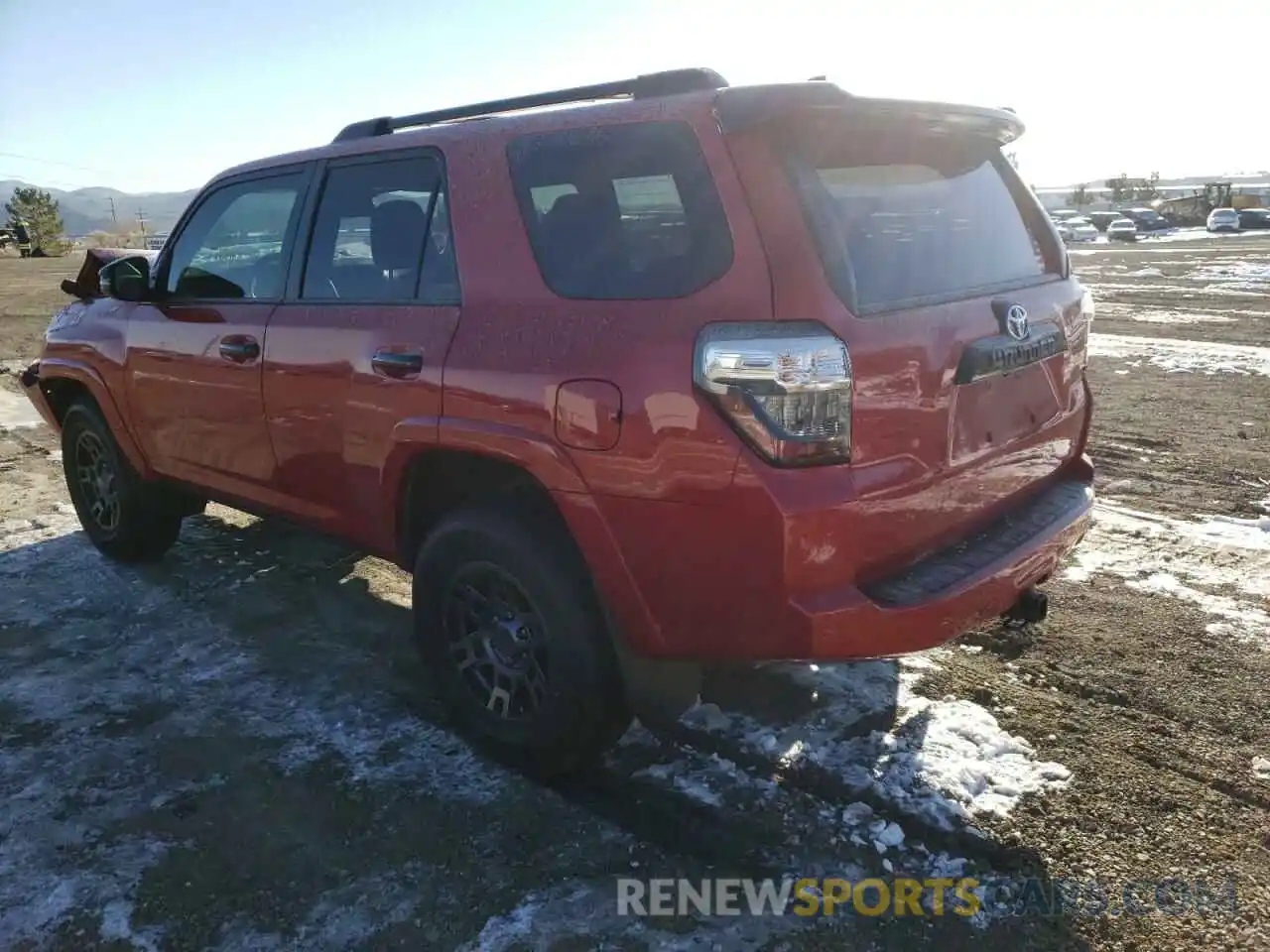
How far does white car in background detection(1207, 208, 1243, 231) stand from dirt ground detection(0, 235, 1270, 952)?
5095 centimetres

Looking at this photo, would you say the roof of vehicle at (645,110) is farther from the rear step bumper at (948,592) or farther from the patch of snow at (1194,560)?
the patch of snow at (1194,560)

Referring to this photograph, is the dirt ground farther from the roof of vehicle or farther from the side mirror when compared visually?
the roof of vehicle

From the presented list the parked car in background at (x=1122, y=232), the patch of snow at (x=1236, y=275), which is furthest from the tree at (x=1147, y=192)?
the patch of snow at (x=1236, y=275)

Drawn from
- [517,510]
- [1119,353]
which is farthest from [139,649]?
[1119,353]

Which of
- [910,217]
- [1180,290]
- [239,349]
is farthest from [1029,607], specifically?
[1180,290]

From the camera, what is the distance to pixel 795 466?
7.22 ft

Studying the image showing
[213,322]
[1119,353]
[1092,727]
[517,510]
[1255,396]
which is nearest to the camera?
[517,510]

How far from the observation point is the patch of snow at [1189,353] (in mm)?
9387

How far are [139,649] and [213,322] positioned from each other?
4.55 feet

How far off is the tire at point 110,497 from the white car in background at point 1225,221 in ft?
176

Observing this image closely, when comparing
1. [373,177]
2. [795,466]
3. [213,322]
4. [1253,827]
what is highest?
[373,177]

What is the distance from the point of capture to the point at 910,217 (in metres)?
2.62

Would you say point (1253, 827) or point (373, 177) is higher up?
point (373, 177)

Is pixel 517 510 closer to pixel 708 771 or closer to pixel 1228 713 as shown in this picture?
pixel 708 771
